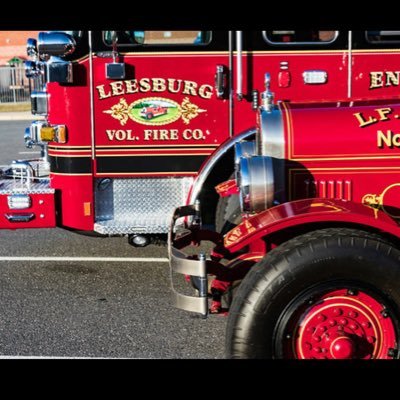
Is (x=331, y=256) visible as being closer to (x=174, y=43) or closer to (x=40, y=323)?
(x=40, y=323)

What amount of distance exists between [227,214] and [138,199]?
3.05 ft

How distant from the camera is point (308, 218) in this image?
3238 millimetres

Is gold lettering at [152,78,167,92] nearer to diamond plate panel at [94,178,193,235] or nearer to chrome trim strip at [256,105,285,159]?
diamond plate panel at [94,178,193,235]

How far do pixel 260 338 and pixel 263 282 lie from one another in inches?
10.7

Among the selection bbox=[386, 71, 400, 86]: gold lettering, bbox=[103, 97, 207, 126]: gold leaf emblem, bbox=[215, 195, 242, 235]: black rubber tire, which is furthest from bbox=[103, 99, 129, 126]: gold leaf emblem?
bbox=[386, 71, 400, 86]: gold lettering

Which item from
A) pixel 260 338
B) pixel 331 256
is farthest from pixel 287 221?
pixel 260 338

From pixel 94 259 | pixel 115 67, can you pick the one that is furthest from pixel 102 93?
pixel 94 259

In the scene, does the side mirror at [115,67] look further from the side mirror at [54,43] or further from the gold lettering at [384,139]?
the gold lettering at [384,139]

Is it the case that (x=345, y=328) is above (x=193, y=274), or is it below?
below

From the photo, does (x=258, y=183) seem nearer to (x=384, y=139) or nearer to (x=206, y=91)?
(x=384, y=139)

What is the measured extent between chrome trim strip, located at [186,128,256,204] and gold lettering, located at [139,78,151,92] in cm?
77

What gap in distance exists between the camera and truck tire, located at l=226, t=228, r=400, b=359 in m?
3.12

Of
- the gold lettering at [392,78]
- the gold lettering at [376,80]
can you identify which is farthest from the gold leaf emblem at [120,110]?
the gold lettering at [392,78]
